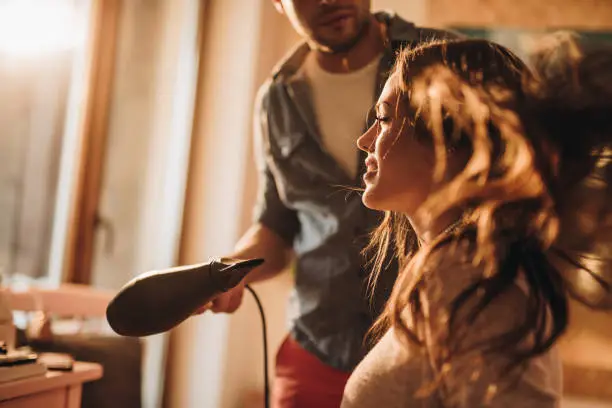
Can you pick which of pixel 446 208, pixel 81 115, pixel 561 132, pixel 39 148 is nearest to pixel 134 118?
pixel 81 115

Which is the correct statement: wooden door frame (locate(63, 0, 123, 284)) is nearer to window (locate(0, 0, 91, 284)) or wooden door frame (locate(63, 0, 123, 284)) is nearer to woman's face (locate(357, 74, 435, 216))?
window (locate(0, 0, 91, 284))

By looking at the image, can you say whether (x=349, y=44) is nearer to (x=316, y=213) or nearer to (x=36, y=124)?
(x=316, y=213)

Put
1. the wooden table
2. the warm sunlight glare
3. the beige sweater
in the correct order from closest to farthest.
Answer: the beige sweater
the wooden table
the warm sunlight glare

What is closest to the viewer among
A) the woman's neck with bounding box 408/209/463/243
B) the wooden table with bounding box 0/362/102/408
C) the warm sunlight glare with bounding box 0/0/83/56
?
the woman's neck with bounding box 408/209/463/243

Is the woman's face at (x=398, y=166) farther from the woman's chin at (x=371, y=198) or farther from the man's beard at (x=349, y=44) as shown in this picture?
the man's beard at (x=349, y=44)

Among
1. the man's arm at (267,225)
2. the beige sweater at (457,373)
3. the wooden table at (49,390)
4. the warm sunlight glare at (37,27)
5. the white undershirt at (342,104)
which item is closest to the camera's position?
the beige sweater at (457,373)

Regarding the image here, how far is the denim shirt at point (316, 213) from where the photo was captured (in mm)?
1178

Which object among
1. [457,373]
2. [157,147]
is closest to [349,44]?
[457,373]

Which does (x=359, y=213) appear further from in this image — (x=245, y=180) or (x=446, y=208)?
(x=245, y=180)

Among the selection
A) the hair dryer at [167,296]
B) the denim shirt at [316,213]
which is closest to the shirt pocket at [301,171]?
the denim shirt at [316,213]

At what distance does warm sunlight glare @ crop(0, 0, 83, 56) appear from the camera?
199cm

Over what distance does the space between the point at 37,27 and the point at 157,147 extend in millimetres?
565

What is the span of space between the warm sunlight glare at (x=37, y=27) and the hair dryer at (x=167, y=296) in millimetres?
1520

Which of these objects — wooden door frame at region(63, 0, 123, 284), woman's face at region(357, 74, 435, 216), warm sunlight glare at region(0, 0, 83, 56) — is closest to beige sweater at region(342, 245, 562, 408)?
woman's face at region(357, 74, 435, 216)
